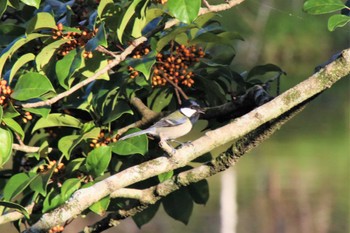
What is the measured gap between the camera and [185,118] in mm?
2260

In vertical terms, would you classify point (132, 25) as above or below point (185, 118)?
above

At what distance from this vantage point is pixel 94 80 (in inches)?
86.1

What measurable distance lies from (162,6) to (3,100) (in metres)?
0.42

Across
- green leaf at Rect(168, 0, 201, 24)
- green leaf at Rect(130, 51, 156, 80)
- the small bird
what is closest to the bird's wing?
the small bird

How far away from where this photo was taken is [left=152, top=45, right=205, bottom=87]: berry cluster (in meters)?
2.23

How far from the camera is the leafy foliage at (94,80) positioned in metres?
2.00

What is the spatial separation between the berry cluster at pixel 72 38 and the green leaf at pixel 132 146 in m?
0.21

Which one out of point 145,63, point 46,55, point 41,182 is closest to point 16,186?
point 41,182

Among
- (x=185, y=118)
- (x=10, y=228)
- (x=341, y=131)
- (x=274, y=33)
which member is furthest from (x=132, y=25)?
(x=274, y=33)

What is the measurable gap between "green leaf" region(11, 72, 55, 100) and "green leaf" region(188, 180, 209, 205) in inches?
26.7

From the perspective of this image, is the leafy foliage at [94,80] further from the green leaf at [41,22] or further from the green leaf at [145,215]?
the green leaf at [145,215]

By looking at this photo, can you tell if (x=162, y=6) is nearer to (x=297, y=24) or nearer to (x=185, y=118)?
(x=185, y=118)

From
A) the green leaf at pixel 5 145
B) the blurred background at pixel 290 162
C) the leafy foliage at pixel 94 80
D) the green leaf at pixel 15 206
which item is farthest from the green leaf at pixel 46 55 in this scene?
the blurred background at pixel 290 162

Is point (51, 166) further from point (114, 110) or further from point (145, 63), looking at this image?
point (145, 63)
